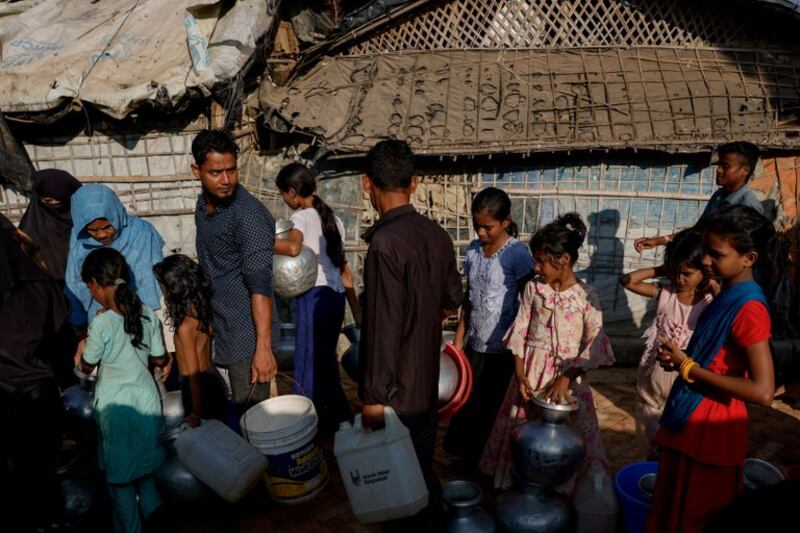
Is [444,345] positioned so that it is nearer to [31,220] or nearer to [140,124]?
[31,220]

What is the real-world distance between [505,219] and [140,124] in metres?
5.09

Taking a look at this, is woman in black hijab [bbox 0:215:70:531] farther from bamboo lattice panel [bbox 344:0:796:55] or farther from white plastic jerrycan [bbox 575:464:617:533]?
bamboo lattice panel [bbox 344:0:796:55]

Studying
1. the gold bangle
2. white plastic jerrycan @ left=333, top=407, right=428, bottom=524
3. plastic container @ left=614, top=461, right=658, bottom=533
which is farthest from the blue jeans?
the gold bangle

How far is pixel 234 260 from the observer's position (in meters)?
3.37

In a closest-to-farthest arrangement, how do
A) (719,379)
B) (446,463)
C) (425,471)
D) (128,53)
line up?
(719,379) → (425,471) → (446,463) → (128,53)

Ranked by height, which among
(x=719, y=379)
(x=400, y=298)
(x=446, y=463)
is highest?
(x=400, y=298)

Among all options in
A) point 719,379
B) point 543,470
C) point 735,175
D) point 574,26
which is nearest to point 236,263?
point 543,470

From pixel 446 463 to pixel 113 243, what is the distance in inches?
115

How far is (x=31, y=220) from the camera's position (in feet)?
15.4

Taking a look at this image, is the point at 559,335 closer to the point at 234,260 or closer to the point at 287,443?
the point at 287,443

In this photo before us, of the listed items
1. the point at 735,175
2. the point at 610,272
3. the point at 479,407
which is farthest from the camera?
the point at 610,272

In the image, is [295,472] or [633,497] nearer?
[633,497]

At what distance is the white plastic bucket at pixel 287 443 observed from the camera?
336 cm

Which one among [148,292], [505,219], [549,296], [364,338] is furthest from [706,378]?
[148,292]
